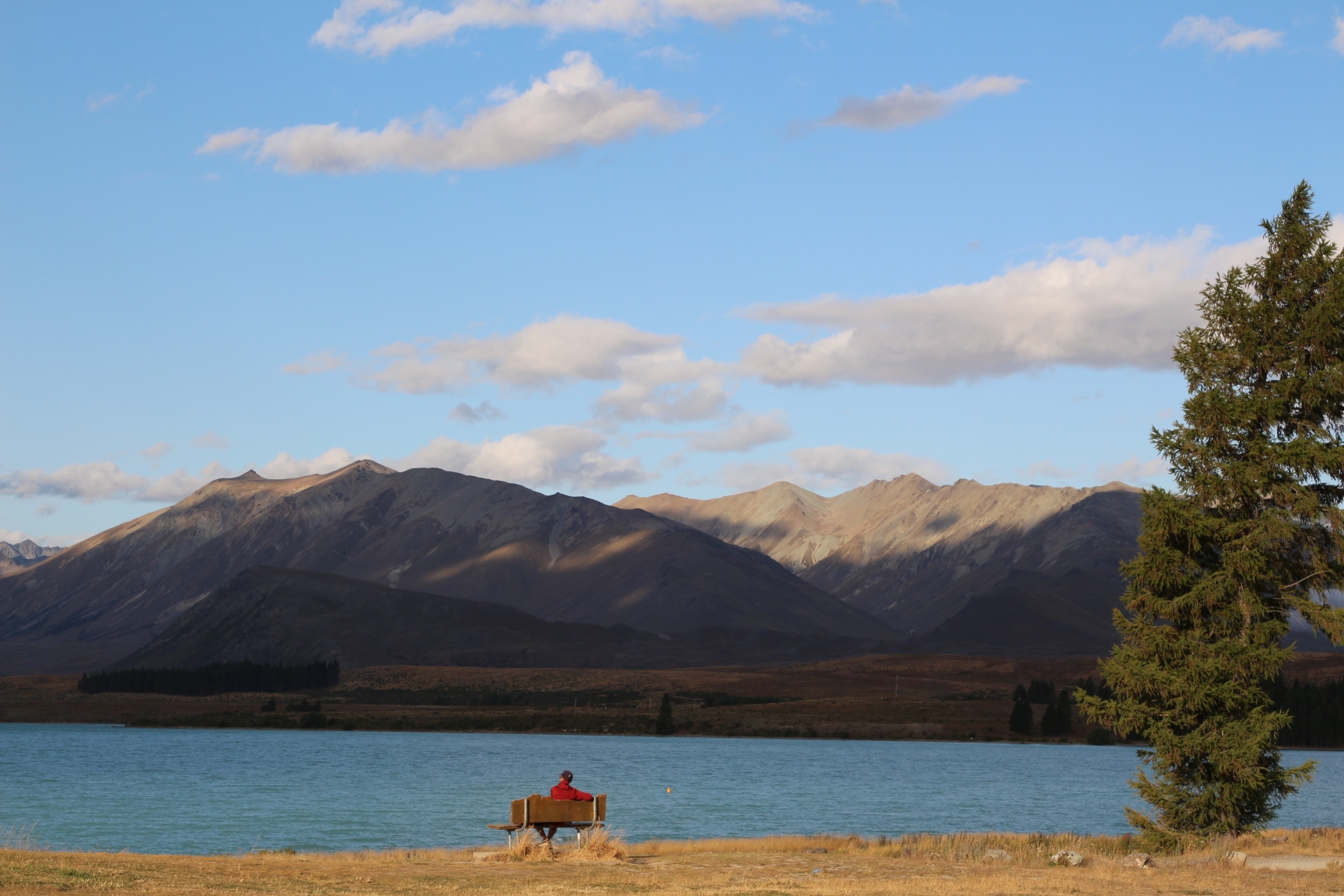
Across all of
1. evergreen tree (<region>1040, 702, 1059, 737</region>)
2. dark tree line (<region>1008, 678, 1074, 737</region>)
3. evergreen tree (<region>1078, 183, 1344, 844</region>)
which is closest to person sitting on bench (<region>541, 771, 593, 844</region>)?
evergreen tree (<region>1078, 183, 1344, 844</region>)

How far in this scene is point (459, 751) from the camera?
130m

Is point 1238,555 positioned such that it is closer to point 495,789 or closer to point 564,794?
point 564,794

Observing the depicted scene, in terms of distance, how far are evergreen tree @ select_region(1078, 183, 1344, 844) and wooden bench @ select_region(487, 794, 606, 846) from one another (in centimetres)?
1397

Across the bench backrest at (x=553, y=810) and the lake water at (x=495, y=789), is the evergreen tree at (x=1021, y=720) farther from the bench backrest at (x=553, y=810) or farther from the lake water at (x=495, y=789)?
the bench backrest at (x=553, y=810)

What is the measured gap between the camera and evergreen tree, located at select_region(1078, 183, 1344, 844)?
34.8 m

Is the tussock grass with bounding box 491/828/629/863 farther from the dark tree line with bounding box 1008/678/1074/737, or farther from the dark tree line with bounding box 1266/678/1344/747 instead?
the dark tree line with bounding box 1266/678/1344/747

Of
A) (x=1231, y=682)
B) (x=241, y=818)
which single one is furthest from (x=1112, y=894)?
(x=241, y=818)

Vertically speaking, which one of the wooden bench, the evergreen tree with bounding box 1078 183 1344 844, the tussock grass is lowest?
the tussock grass

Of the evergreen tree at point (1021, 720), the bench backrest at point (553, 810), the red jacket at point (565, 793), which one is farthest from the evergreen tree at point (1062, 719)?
the bench backrest at point (553, 810)

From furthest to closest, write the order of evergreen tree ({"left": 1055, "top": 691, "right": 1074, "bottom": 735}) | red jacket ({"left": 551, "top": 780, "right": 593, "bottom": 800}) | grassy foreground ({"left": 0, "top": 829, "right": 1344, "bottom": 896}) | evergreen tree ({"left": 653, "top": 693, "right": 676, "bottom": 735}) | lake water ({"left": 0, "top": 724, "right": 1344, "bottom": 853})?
1. evergreen tree ({"left": 653, "top": 693, "right": 676, "bottom": 735})
2. evergreen tree ({"left": 1055, "top": 691, "right": 1074, "bottom": 735})
3. lake water ({"left": 0, "top": 724, "right": 1344, "bottom": 853})
4. red jacket ({"left": 551, "top": 780, "right": 593, "bottom": 800})
5. grassy foreground ({"left": 0, "top": 829, "right": 1344, "bottom": 896})

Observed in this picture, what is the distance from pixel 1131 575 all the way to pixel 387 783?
6118 centimetres

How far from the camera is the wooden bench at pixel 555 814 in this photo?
32.7m

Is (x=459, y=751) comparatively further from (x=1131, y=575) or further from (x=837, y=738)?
(x=1131, y=575)

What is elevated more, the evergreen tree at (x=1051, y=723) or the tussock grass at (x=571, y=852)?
the tussock grass at (x=571, y=852)
